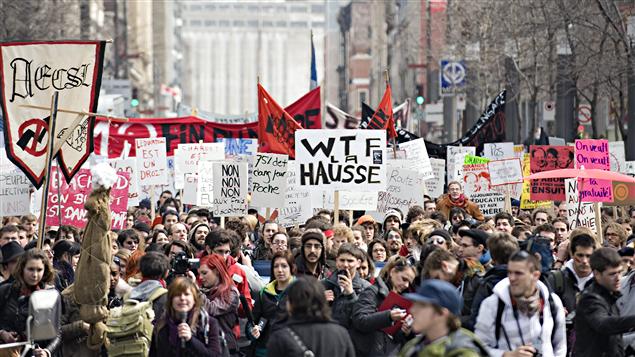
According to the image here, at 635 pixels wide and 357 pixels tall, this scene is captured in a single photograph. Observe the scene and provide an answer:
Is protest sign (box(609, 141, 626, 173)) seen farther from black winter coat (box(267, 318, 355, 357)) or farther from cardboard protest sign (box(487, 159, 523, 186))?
black winter coat (box(267, 318, 355, 357))

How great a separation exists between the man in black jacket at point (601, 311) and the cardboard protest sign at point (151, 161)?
1443 centimetres

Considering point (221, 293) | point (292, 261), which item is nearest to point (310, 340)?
point (221, 293)

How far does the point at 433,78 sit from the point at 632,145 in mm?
57796

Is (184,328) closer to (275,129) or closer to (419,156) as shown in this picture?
(275,129)

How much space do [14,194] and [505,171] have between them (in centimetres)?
654

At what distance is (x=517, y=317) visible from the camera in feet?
29.5

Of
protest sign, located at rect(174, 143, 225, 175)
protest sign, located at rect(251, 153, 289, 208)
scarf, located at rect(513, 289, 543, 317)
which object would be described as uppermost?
protest sign, located at rect(174, 143, 225, 175)

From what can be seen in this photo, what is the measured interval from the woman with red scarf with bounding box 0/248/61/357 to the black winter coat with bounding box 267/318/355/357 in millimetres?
2773

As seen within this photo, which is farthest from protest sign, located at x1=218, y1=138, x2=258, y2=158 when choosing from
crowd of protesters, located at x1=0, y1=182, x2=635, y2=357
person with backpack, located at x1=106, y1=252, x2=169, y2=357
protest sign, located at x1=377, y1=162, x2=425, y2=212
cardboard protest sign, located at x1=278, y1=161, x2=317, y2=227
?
person with backpack, located at x1=106, y1=252, x2=169, y2=357

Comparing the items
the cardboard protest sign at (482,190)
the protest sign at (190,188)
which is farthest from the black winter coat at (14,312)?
the protest sign at (190,188)

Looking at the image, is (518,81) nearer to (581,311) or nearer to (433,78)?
(433,78)

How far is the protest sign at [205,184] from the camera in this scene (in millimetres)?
21047

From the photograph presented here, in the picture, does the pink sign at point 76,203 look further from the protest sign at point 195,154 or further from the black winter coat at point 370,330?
the black winter coat at point 370,330

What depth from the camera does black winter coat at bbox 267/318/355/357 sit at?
27.2ft
